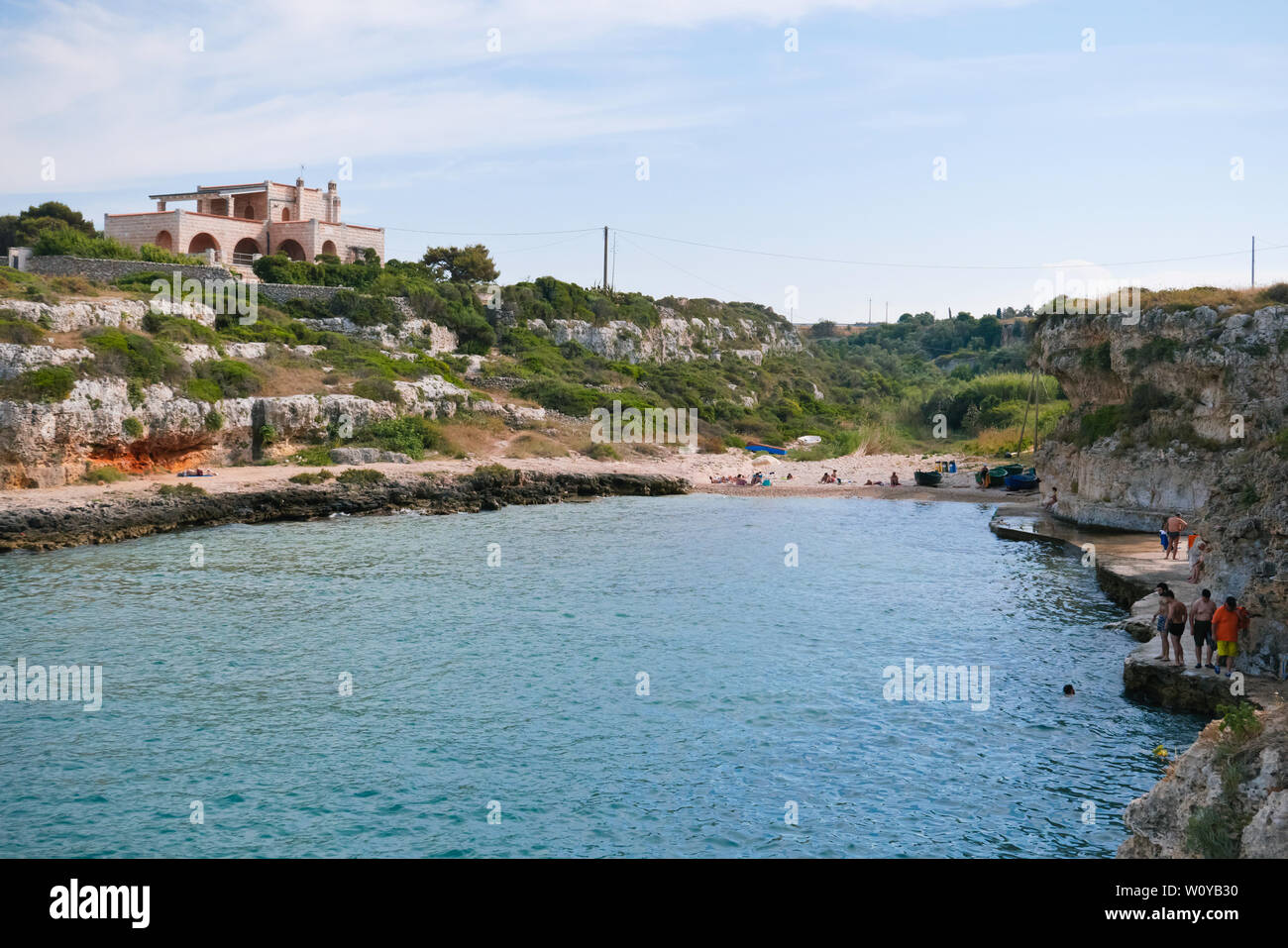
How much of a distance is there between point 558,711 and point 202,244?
51.8 m

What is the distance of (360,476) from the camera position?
3619 centimetres

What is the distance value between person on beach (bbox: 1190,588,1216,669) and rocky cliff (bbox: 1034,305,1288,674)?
5802 millimetres

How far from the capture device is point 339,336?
50.0 meters

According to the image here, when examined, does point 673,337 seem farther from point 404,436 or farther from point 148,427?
point 148,427

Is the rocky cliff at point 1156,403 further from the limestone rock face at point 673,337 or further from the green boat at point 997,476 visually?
the limestone rock face at point 673,337

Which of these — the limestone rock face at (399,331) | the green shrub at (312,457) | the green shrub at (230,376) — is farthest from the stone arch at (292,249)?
the green shrub at (312,457)

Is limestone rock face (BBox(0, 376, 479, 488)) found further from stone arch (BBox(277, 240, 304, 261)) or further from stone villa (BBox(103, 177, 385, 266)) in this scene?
stone arch (BBox(277, 240, 304, 261))

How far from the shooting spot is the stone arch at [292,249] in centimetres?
6156

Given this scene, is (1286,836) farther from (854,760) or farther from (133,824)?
(133,824)

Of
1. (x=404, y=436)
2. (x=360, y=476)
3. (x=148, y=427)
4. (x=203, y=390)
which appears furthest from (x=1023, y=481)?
(x=148, y=427)

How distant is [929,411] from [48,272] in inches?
2128

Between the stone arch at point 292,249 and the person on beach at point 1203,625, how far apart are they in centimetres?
5870

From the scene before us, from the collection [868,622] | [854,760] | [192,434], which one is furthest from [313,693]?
[192,434]

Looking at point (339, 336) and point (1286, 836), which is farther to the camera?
point (339, 336)
